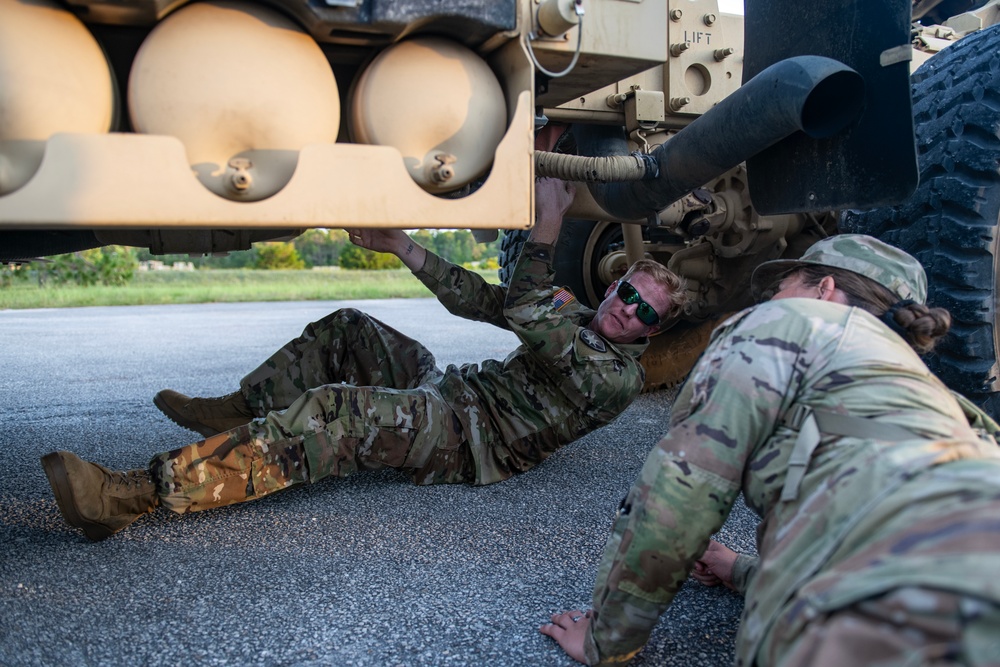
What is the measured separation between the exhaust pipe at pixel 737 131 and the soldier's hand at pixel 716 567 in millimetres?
946

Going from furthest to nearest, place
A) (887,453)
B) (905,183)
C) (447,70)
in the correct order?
(905,183) → (447,70) → (887,453)

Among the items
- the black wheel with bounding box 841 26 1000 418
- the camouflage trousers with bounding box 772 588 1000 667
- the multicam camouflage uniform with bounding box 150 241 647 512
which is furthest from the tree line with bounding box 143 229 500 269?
the camouflage trousers with bounding box 772 588 1000 667

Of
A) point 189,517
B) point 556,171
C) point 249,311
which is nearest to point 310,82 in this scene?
point 556,171

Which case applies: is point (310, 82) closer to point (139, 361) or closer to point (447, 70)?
point (447, 70)

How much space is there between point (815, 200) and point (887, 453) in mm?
1061

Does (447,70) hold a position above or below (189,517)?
above

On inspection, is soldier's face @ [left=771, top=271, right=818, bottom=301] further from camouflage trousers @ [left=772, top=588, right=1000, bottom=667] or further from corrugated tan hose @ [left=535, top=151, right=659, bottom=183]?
camouflage trousers @ [left=772, top=588, right=1000, bottom=667]

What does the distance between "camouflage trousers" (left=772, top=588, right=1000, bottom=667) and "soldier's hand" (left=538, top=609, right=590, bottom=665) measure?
68 cm

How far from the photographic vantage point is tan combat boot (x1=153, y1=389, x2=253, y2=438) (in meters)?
3.13

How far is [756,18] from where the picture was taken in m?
2.26

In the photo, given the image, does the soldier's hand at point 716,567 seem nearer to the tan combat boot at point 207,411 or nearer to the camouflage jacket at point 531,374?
the camouflage jacket at point 531,374

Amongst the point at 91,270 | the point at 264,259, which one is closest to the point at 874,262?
the point at 91,270

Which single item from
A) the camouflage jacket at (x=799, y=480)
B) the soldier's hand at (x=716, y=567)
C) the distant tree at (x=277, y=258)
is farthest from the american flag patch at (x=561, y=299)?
the distant tree at (x=277, y=258)

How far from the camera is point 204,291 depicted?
15.9 metres
